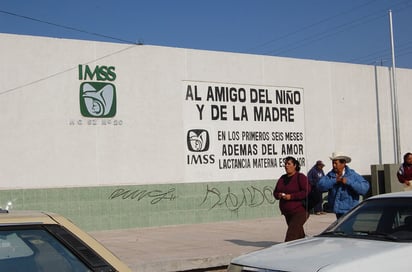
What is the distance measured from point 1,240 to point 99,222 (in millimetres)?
11160

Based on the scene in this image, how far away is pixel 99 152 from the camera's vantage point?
47.3 ft

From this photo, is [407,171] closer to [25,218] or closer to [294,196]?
[294,196]

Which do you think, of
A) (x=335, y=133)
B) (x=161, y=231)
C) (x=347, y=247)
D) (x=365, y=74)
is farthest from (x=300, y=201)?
(x=365, y=74)

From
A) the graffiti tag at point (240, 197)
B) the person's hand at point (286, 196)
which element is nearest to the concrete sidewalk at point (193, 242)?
the graffiti tag at point (240, 197)

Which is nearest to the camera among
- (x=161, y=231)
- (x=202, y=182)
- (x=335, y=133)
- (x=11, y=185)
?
(x=11, y=185)

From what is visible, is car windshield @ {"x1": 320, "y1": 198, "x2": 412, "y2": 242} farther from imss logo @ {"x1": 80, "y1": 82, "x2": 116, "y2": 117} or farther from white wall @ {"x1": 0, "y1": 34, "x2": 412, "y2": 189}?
imss logo @ {"x1": 80, "y1": 82, "x2": 116, "y2": 117}

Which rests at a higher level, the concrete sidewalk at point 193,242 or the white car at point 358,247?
the white car at point 358,247

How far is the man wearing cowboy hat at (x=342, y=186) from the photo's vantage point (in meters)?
8.84

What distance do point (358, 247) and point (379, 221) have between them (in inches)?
35.6

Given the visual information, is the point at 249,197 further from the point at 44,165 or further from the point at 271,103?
the point at 44,165

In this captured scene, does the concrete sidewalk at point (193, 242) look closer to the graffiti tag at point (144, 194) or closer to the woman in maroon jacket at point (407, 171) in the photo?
the graffiti tag at point (144, 194)

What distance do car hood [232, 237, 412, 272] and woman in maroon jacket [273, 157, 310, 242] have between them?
3.52 m

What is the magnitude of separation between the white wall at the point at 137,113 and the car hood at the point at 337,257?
9223mm

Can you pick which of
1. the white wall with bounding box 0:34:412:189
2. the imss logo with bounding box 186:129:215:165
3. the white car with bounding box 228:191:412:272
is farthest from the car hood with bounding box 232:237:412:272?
the imss logo with bounding box 186:129:215:165
